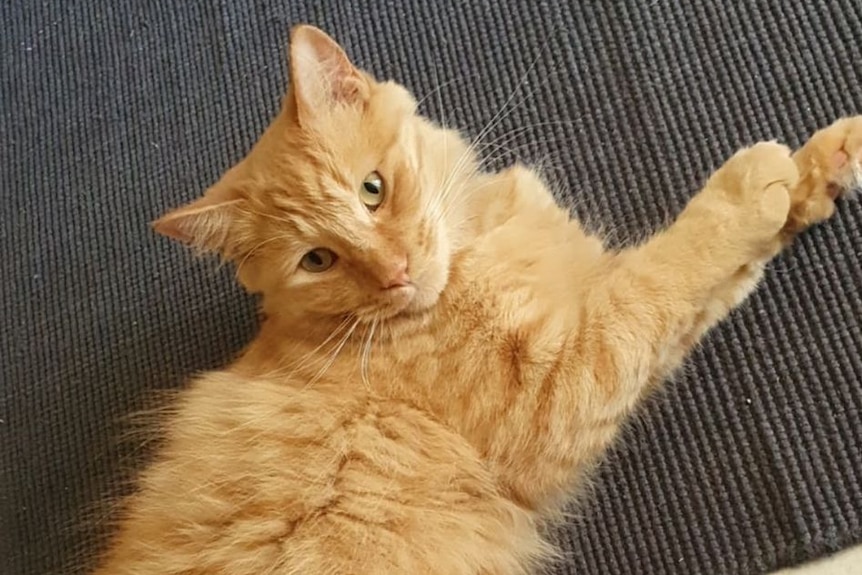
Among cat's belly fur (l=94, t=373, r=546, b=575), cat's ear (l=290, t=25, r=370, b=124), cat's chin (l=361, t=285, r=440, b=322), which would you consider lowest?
cat's belly fur (l=94, t=373, r=546, b=575)

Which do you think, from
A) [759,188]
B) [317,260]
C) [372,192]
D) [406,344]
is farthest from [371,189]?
[759,188]

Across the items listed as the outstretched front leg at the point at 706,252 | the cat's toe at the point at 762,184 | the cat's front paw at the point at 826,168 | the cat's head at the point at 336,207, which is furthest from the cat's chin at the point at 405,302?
the cat's front paw at the point at 826,168

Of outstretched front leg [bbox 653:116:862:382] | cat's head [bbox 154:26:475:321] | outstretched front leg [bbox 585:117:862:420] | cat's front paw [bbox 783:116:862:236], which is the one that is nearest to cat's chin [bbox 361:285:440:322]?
cat's head [bbox 154:26:475:321]

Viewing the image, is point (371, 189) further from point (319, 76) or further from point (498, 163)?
point (498, 163)

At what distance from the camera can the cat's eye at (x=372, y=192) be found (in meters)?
1.42

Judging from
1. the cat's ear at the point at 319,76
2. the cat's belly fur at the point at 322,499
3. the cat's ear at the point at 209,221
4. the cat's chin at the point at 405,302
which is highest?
the cat's ear at the point at 319,76

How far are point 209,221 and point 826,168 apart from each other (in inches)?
39.2

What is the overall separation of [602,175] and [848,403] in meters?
0.60

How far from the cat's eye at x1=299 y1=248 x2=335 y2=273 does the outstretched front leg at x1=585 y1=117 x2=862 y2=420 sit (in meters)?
0.42

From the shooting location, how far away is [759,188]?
141cm

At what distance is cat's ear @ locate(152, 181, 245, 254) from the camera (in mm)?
1456

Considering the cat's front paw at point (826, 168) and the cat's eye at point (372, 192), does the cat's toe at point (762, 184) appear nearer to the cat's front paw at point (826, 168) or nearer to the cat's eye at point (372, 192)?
the cat's front paw at point (826, 168)

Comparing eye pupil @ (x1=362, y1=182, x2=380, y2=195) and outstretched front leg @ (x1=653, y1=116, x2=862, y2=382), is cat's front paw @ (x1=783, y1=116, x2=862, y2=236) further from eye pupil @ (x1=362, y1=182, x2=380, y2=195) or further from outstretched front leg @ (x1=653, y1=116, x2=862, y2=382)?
eye pupil @ (x1=362, y1=182, x2=380, y2=195)

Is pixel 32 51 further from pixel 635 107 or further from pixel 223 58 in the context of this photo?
pixel 635 107
